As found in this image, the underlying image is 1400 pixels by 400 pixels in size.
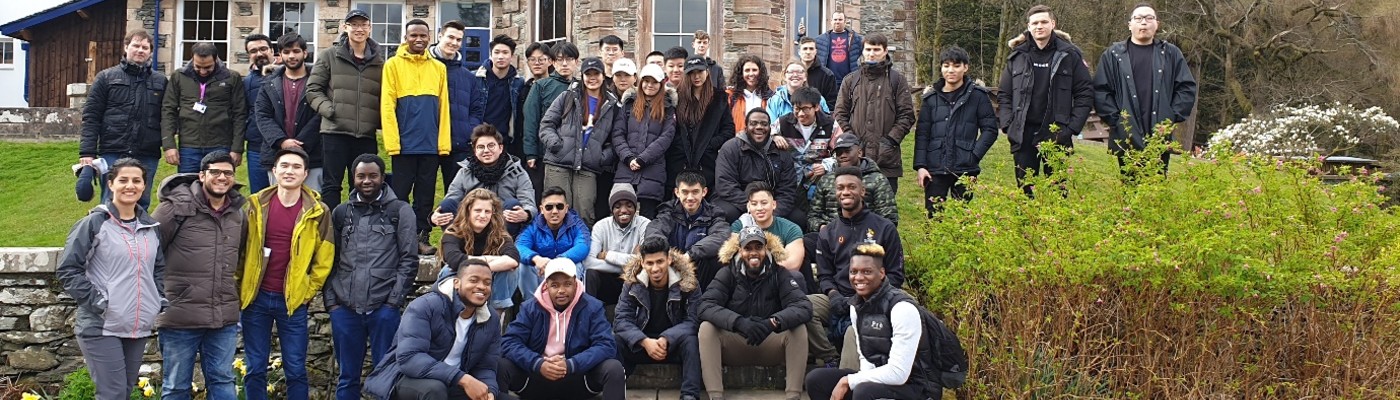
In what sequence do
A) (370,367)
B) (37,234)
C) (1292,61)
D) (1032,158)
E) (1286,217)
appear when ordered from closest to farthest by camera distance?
(1286,217) → (370,367) → (1032,158) → (37,234) → (1292,61)

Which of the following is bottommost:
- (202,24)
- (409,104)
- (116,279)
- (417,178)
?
(116,279)

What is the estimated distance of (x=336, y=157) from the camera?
803cm

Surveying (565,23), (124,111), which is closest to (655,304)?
(124,111)

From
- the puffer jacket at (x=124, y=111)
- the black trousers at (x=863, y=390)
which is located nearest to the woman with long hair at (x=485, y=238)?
the black trousers at (x=863, y=390)

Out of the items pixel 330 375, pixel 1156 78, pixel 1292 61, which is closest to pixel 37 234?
pixel 330 375

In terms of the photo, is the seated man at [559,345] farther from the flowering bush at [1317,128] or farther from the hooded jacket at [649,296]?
the flowering bush at [1317,128]

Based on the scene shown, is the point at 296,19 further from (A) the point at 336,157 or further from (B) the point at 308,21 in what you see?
(A) the point at 336,157

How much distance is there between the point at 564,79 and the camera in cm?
902

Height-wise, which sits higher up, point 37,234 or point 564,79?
point 564,79

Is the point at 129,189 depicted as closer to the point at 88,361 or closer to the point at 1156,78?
the point at 88,361

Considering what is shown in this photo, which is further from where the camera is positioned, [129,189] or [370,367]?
[370,367]

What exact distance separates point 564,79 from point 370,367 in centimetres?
268

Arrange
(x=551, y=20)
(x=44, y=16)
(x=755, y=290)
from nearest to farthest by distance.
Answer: (x=755, y=290) → (x=551, y=20) → (x=44, y=16)

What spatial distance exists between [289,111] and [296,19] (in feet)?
38.8
